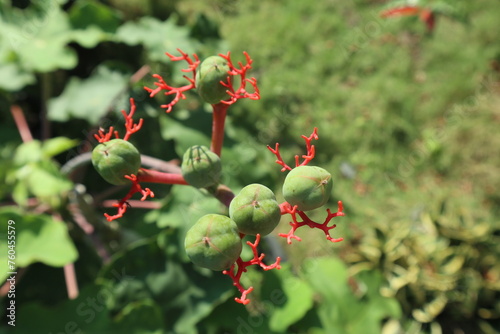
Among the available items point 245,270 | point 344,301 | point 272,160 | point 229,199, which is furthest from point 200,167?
point 272,160

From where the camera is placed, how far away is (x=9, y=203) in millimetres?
2561

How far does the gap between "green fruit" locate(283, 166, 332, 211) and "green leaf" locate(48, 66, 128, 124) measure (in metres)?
1.74

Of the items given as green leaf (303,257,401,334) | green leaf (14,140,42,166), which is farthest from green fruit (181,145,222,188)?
green leaf (303,257,401,334)

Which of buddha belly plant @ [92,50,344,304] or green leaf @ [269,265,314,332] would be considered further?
green leaf @ [269,265,314,332]

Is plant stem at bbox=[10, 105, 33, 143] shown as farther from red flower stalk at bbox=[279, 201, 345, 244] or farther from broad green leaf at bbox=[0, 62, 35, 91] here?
red flower stalk at bbox=[279, 201, 345, 244]

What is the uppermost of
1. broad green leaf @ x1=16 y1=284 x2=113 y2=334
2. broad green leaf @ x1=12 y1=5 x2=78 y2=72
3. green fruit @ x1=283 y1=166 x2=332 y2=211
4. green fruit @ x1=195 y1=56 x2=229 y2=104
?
green fruit @ x1=195 y1=56 x2=229 y2=104

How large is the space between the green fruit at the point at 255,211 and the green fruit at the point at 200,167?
0.12 meters

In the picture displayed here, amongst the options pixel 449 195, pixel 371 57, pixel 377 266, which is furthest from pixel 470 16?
pixel 377 266

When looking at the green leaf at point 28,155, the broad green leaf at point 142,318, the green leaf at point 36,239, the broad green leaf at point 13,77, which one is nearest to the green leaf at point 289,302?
the broad green leaf at point 142,318

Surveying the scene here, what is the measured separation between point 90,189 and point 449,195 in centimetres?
254

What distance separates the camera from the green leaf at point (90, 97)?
7.97 ft

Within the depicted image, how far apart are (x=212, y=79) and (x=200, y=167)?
0.65ft

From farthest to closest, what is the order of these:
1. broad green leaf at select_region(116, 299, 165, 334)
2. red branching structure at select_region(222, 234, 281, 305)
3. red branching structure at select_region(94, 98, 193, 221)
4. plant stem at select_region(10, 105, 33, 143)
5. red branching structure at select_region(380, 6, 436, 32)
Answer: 1. red branching structure at select_region(380, 6, 436, 32)
2. plant stem at select_region(10, 105, 33, 143)
3. broad green leaf at select_region(116, 299, 165, 334)
4. red branching structure at select_region(94, 98, 193, 221)
5. red branching structure at select_region(222, 234, 281, 305)

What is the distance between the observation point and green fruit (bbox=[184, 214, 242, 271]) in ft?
2.88
